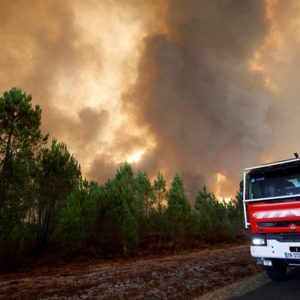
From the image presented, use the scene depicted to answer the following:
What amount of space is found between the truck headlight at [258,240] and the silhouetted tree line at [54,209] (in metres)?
13.8

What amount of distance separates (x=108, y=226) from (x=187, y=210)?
35.8ft

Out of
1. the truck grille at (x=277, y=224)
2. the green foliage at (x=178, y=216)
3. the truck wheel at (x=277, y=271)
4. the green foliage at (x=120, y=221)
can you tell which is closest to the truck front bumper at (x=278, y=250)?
the truck grille at (x=277, y=224)

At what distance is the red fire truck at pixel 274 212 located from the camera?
7352 millimetres

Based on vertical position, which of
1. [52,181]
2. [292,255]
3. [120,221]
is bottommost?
[292,255]

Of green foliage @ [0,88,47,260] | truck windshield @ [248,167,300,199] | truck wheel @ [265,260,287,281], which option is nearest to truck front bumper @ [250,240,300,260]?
truck wheel @ [265,260,287,281]

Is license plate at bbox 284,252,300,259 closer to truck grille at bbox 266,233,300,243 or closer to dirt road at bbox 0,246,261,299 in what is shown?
truck grille at bbox 266,233,300,243

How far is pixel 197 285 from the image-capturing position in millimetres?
8352

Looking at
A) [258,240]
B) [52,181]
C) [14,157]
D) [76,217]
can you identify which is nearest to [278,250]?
[258,240]

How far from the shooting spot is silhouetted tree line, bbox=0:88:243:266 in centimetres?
1905

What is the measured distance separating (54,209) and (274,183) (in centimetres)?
1845

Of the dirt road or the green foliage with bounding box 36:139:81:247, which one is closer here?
the dirt road

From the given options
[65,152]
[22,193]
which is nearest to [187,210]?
[65,152]

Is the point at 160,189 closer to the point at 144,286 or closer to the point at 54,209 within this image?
the point at 54,209

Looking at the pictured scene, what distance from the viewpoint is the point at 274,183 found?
8.20m
